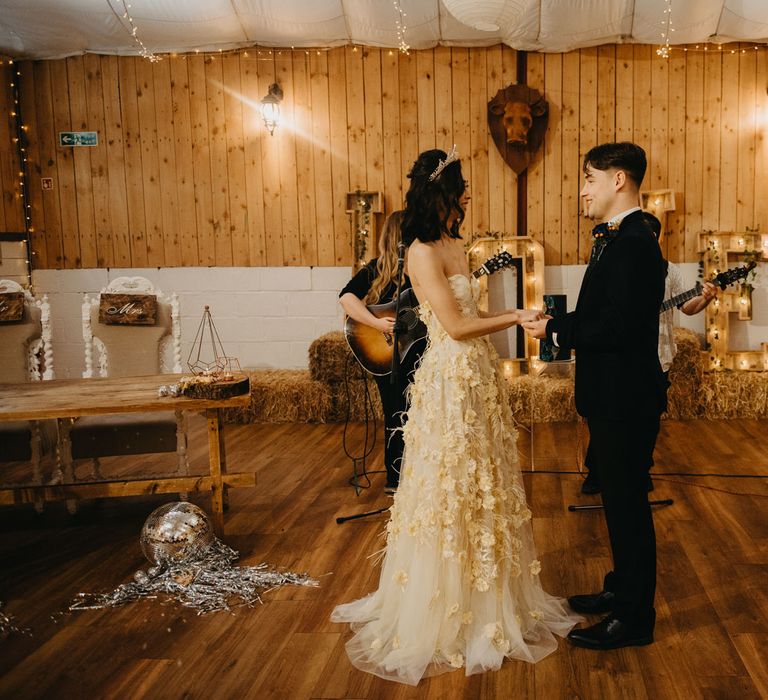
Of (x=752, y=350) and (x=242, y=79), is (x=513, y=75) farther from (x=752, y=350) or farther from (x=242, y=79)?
(x=752, y=350)

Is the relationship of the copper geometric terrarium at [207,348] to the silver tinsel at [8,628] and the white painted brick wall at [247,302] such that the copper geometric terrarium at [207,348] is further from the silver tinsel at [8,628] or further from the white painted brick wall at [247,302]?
the silver tinsel at [8,628]

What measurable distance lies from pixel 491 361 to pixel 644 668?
3.79ft

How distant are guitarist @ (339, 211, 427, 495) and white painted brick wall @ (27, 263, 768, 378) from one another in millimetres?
2690

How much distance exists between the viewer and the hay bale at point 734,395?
19.4ft

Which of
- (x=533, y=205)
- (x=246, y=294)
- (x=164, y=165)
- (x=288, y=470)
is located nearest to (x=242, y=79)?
(x=164, y=165)

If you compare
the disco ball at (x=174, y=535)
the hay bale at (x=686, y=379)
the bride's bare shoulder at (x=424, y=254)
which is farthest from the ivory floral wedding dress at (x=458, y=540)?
the hay bale at (x=686, y=379)

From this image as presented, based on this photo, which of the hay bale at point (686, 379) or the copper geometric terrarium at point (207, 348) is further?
the copper geometric terrarium at point (207, 348)

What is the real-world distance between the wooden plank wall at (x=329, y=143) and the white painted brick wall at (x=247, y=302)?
139 millimetres

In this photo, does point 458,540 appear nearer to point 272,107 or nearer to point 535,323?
point 535,323

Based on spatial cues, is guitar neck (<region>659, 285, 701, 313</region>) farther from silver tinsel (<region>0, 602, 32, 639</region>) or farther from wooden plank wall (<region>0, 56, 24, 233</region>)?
wooden plank wall (<region>0, 56, 24, 233</region>)

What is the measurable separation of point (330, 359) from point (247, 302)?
4.43ft

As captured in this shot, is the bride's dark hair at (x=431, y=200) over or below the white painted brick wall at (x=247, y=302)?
over

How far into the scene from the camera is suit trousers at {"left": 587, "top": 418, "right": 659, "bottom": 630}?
240 cm

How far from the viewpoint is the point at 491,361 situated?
8.49 feet
